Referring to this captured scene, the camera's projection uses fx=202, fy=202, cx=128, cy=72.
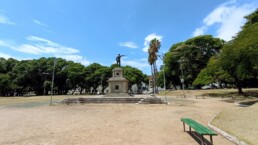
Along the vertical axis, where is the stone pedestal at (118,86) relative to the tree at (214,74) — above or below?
below

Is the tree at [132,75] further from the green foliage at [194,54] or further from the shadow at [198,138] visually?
the shadow at [198,138]

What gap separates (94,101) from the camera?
26219 mm

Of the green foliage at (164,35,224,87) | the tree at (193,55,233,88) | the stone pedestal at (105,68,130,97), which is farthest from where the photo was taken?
the green foliage at (164,35,224,87)

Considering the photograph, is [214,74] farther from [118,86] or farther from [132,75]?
[132,75]

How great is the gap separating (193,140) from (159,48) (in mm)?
44804

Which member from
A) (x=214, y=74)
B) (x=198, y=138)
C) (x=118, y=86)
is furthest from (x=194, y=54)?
(x=198, y=138)

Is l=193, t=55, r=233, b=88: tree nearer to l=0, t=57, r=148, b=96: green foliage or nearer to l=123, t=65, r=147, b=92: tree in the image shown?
l=123, t=65, r=147, b=92: tree

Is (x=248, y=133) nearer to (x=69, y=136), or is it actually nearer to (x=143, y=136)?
(x=143, y=136)

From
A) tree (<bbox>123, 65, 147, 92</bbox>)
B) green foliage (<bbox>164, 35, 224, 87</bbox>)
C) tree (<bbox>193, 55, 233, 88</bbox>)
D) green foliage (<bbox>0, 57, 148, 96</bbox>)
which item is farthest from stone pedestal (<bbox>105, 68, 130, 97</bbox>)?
tree (<bbox>123, 65, 147, 92</bbox>)

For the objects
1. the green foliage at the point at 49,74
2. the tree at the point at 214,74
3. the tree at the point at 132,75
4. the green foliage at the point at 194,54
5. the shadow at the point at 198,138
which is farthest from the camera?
the tree at the point at 132,75

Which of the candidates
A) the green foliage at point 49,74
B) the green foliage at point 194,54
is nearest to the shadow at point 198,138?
the green foliage at point 194,54

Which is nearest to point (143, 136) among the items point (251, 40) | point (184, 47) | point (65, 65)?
point (251, 40)

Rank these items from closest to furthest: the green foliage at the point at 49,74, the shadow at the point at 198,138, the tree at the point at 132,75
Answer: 1. the shadow at the point at 198,138
2. the green foliage at the point at 49,74
3. the tree at the point at 132,75

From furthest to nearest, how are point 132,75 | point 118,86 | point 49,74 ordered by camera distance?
point 132,75 < point 49,74 < point 118,86
